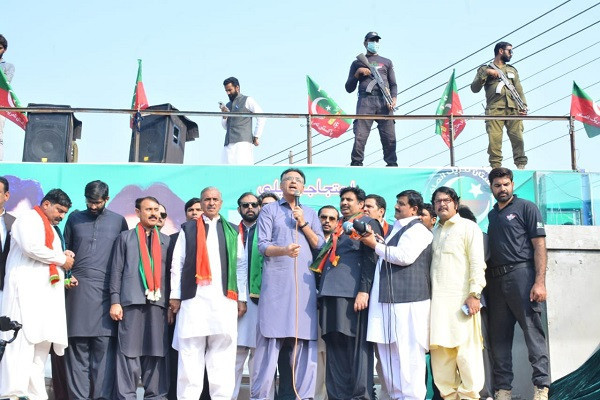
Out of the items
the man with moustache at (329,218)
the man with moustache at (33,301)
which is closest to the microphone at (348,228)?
the man with moustache at (329,218)

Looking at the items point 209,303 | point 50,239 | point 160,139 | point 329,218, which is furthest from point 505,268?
point 160,139

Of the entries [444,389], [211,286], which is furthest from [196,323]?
[444,389]

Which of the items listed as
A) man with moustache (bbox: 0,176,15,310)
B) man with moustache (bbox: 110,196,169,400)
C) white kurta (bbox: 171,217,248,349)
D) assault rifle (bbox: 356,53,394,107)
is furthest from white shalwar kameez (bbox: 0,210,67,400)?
assault rifle (bbox: 356,53,394,107)

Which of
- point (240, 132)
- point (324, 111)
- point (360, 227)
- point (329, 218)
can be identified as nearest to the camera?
point (360, 227)

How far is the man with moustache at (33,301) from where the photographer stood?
598 cm

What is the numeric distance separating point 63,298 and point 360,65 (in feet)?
16.7

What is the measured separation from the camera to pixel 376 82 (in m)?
10.1

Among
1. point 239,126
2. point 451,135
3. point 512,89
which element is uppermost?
point 512,89

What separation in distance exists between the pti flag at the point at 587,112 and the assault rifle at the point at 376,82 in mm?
2412

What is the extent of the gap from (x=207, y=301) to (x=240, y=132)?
14.4 feet

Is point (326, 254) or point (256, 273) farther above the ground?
point (326, 254)

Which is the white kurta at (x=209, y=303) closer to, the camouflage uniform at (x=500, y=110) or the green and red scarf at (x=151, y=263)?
the green and red scarf at (x=151, y=263)

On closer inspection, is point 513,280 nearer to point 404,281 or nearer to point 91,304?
point 404,281

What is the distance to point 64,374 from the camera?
6520 mm
